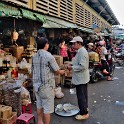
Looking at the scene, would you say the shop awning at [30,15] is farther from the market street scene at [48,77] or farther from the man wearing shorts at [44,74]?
the man wearing shorts at [44,74]

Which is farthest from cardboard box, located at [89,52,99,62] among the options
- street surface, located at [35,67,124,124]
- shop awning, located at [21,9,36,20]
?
shop awning, located at [21,9,36,20]

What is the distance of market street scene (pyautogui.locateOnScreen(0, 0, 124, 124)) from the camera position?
4.91 metres

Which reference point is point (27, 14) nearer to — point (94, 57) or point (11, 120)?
point (94, 57)

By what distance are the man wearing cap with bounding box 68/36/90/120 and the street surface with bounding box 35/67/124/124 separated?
31 centimetres

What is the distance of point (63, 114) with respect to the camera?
641 cm

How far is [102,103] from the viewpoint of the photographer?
7555 mm

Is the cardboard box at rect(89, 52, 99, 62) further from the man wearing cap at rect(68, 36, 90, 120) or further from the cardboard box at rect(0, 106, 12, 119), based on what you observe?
the cardboard box at rect(0, 106, 12, 119)

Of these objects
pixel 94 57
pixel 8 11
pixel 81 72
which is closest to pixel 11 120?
pixel 81 72

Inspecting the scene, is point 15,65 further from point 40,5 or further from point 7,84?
point 40,5

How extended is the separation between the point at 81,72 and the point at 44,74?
1.47 m

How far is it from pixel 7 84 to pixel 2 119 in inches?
41.9

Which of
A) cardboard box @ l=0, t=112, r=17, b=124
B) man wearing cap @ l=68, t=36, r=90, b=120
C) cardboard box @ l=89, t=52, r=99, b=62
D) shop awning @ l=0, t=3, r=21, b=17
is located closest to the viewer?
cardboard box @ l=0, t=112, r=17, b=124

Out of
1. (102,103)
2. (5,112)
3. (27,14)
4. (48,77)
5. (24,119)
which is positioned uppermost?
(27,14)

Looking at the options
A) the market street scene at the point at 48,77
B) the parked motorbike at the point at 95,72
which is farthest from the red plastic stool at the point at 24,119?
the parked motorbike at the point at 95,72
